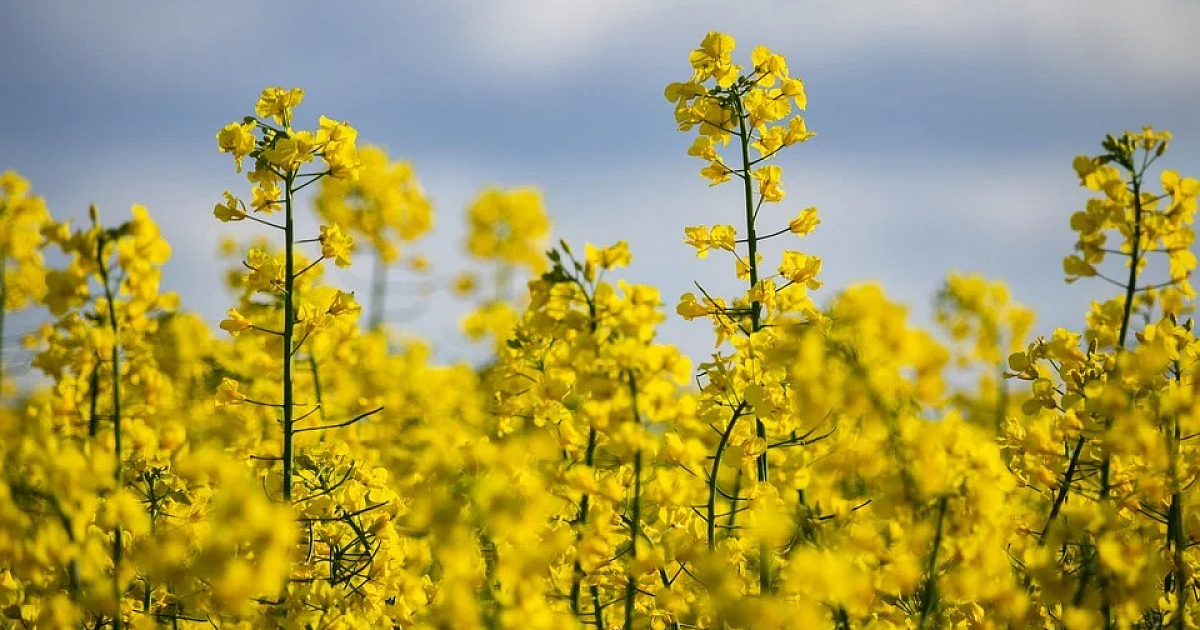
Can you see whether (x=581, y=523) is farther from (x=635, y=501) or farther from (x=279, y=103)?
(x=279, y=103)

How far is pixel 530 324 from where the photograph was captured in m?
2.81

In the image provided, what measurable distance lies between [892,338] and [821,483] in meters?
0.65

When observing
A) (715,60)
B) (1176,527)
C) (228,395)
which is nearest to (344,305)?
(228,395)

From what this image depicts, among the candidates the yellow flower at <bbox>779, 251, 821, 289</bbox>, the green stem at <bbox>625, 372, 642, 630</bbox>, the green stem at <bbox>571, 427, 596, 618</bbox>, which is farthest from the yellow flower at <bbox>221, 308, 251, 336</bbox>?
the yellow flower at <bbox>779, 251, 821, 289</bbox>

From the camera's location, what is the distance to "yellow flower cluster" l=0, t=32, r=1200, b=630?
2.46 m

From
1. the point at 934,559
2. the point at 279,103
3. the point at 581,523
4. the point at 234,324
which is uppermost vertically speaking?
the point at 279,103

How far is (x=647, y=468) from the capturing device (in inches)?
124

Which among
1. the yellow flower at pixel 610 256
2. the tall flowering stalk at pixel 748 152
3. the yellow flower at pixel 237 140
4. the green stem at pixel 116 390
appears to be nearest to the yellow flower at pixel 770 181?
the tall flowering stalk at pixel 748 152

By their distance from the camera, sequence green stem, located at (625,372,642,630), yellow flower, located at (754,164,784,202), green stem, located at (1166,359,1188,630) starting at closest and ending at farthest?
1. green stem, located at (625,372,642,630)
2. green stem, located at (1166,359,1188,630)
3. yellow flower, located at (754,164,784,202)

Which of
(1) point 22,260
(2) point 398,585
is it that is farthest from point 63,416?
(1) point 22,260

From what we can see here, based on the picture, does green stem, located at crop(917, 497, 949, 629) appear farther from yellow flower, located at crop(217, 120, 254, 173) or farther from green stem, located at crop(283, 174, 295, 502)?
yellow flower, located at crop(217, 120, 254, 173)

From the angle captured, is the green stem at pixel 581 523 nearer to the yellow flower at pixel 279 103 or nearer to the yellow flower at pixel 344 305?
the yellow flower at pixel 344 305

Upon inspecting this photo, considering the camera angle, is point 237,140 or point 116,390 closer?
point 116,390

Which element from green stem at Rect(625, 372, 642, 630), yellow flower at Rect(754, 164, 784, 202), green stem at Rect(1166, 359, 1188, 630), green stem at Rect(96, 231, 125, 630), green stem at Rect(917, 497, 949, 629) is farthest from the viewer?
yellow flower at Rect(754, 164, 784, 202)
